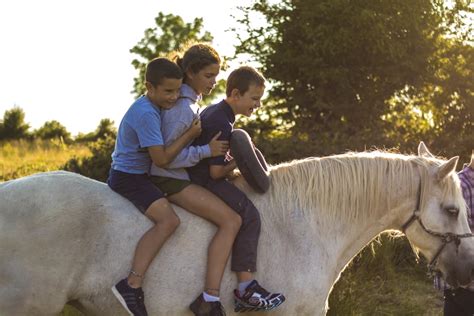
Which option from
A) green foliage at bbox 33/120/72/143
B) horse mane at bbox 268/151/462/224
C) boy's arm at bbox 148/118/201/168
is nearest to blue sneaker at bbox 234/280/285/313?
horse mane at bbox 268/151/462/224

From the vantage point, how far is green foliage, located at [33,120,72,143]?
29.1 m

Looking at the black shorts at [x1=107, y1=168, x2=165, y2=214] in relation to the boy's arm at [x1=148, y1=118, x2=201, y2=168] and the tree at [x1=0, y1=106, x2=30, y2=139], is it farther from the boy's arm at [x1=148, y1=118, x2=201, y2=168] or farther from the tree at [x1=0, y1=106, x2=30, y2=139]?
the tree at [x1=0, y1=106, x2=30, y2=139]

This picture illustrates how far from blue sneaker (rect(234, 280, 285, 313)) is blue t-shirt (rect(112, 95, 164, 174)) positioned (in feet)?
3.25

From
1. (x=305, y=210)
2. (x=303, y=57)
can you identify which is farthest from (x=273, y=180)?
(x=303, y=57)

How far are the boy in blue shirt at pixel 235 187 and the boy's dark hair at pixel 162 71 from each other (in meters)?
0.39

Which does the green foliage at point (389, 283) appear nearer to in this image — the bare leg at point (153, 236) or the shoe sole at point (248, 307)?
the shoe sole at point (248, 307)

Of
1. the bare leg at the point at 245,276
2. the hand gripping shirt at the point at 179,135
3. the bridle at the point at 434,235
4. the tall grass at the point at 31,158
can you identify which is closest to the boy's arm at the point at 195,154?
the hand gripping shirt at the point at 179,135

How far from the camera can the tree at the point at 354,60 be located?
1436 cm

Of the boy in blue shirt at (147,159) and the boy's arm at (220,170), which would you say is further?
the boy's arm at (220,170)

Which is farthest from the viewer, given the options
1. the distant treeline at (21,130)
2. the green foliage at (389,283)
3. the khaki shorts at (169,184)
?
the distant treeline at (21,130)

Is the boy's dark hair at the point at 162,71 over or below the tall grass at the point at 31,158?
over

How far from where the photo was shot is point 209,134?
15.2 feet

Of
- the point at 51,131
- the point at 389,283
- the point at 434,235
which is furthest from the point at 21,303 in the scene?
the point at 51,131

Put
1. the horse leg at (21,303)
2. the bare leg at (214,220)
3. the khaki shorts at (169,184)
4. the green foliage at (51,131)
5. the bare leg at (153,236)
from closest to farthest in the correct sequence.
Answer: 1. the horse leg at (21,303)
2. the bare leg at (153,236)
3. the bare leg at (214,220)
4. the khaki shorts at (169,184)
5. the green foliage at (51,131)
